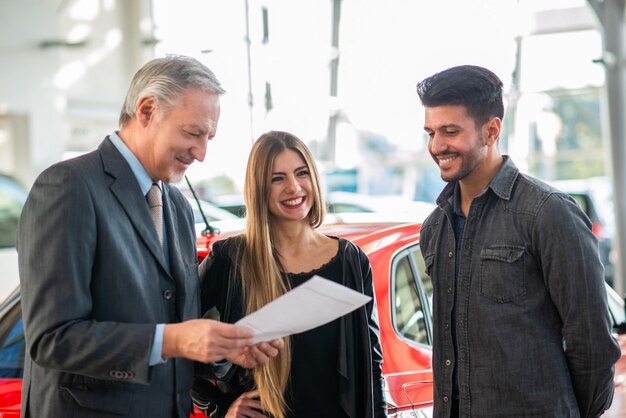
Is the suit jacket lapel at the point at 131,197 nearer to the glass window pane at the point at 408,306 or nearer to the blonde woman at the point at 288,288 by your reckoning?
the blonde woman at the point at 288,288

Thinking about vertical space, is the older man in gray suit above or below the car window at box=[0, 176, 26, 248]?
above

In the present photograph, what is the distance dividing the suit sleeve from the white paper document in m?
0.23

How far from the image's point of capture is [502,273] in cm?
202

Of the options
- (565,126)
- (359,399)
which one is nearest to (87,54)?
(565,126)

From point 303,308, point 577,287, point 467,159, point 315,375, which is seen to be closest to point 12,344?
point 315,375

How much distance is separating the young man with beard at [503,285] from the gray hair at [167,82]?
611mm

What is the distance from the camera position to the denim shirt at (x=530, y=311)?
196cm

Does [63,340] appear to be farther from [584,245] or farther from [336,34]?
[336,34]

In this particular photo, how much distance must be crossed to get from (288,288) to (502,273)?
67cm

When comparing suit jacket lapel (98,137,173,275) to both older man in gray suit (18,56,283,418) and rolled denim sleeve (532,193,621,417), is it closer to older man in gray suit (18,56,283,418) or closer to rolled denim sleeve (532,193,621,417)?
older man in gray suit (18,56,283,418)

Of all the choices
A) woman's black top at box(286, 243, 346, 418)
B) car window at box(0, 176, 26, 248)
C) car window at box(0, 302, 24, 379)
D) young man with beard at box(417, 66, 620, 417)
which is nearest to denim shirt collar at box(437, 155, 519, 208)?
young man with beard at box(417, 66, 620, 417)

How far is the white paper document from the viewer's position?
172 centimetres

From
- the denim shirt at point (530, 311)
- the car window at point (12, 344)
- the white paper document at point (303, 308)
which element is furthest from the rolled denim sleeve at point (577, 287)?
the car window at point (12, 344)

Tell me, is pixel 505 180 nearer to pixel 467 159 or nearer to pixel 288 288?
pixel 467 159
